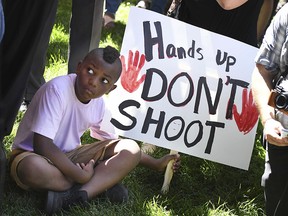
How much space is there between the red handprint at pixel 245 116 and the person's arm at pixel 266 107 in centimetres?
48

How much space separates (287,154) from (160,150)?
38.0 inches

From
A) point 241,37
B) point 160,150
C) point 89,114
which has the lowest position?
point 160,150

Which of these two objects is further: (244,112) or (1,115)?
(244,112)

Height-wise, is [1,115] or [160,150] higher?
[1,115]

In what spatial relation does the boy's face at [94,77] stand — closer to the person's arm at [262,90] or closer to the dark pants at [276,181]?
the person's arm at [262,90]

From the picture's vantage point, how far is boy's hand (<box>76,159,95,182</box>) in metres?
2.36

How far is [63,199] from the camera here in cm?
229

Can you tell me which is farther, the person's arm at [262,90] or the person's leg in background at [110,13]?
the person's leg in background at [110,13]

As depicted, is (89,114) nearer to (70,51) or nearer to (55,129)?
(55,129)

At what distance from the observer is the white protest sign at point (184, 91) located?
8.40 ft

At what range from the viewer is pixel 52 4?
231 centimetres

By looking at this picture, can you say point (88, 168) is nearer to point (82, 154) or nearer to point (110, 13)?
point (82, 154)

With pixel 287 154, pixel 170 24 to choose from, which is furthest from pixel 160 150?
pixel 287 154

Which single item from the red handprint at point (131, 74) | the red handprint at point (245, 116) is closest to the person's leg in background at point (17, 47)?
the red handprint at point (131, 74)
